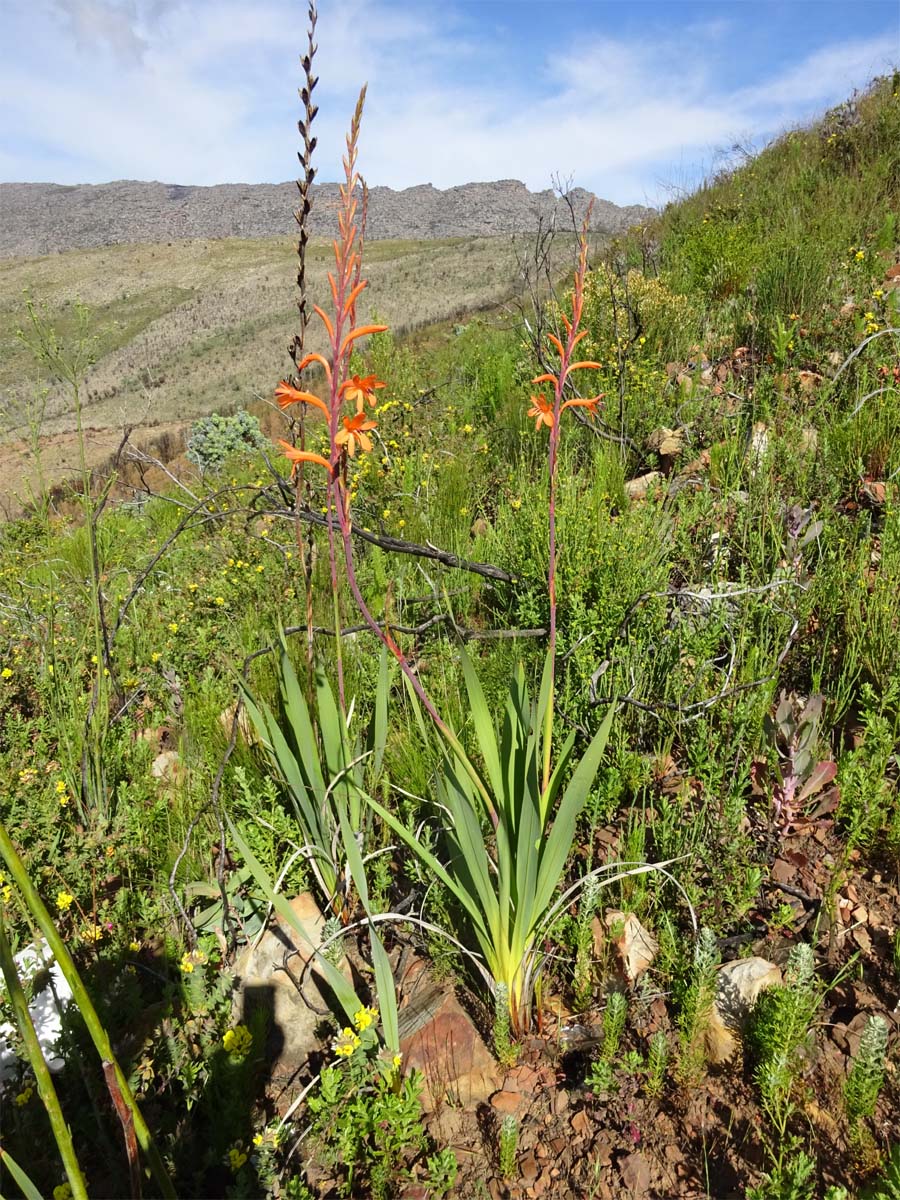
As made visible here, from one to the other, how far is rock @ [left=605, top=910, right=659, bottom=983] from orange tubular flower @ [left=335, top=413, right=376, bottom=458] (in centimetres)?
134

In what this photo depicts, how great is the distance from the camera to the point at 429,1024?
63.7 inches

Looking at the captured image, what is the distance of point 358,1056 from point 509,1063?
356mm

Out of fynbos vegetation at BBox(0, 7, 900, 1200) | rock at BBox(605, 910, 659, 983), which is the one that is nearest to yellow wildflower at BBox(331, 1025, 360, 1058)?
fynbos vegetation at BBox(0, 7, 900, 1200)

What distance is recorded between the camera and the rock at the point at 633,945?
1.65 m

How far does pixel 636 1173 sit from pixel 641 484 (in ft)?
10.3

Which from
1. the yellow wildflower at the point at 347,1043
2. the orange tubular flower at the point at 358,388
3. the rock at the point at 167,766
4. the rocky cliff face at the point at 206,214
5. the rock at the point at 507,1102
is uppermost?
the rocky cliff face at the point at 206,214

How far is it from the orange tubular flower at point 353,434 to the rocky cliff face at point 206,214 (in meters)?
72.9

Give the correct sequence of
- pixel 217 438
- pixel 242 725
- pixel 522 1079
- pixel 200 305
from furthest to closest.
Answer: pixel 200 305 < pixel 217 438 < pixel 242 725 < pixel 522 1079

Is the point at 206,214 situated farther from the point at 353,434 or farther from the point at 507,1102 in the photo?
the point at 507,1102

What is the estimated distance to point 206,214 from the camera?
86.9m

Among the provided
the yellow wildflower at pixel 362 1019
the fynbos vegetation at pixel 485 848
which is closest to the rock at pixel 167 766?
the fynbos vegetation at pixel 485 848

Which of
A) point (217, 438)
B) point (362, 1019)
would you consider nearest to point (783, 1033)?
point (362, 1019)

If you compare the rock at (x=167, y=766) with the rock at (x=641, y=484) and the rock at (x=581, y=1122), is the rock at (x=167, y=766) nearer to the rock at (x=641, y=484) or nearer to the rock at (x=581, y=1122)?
the rock at (x=581, y=1122)

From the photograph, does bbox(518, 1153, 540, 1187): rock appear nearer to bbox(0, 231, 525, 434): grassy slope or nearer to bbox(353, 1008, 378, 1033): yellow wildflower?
bbox(353, 1008, 378, 1033): yellow wildflower
